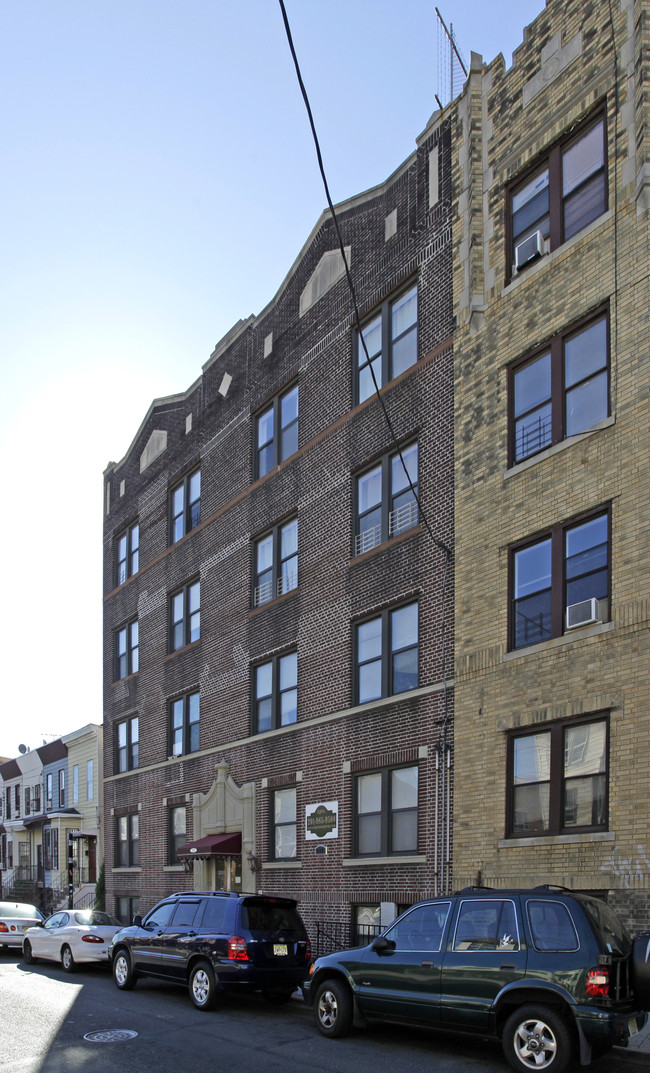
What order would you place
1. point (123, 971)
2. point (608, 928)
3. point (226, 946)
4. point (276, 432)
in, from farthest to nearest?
1. point (276, 432)
2. point (123, 971)
3. point (226, 946)
4. point (608, 928)

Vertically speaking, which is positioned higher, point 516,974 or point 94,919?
point 516,974

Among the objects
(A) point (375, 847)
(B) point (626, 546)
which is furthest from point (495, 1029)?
(A) point (375, 847)

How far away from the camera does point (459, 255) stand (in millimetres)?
18500

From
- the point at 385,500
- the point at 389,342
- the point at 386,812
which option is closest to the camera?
the point at 386,812

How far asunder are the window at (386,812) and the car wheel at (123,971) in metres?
4.67

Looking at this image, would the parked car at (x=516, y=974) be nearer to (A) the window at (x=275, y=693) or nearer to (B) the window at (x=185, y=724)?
(A) the window at (x=275, y=693)

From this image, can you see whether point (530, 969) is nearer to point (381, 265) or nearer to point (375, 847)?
point (375, 847)

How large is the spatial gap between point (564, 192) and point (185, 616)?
16.6 meters

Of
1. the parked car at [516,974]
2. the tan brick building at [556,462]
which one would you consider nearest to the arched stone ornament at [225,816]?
the tan brick building at [556,462]

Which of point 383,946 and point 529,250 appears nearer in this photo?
point 383,946

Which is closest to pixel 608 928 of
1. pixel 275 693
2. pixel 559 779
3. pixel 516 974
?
pixel 516 974

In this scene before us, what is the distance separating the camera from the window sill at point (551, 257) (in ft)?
50.3

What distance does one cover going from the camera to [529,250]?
16.6m

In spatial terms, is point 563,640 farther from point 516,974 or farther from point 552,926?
point 516,974
